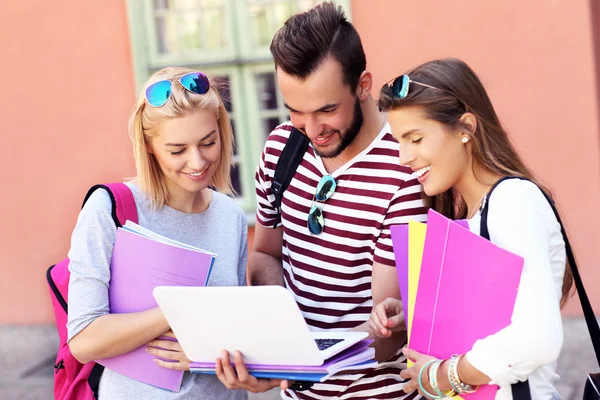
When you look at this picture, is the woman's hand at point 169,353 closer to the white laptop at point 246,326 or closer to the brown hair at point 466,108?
the white laptop at point 246,326

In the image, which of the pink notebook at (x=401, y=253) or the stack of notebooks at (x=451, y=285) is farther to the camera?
the pink notebook at (x=401, y=253)

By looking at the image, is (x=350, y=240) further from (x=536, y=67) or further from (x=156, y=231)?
(x=536, y=67)

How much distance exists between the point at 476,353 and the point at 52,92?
453 centimetres

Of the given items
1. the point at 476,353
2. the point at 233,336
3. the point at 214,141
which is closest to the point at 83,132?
the point at 214,141

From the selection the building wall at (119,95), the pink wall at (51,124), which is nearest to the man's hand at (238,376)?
the building wall at (119,95)

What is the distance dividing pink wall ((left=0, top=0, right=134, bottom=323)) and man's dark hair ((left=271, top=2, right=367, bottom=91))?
3406 mm

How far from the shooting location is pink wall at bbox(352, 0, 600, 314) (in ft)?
16.1

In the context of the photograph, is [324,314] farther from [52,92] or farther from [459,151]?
[52,92]

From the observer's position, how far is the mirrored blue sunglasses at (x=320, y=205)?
7.80ft

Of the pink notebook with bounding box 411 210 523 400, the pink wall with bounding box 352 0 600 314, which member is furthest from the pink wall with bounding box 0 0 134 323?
the pink notebook with bounding box 411 210 523 400

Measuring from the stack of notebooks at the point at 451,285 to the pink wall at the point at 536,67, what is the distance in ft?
10.3

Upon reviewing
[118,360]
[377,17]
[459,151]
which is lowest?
[118,360]

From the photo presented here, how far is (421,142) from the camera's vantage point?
2.03 metres

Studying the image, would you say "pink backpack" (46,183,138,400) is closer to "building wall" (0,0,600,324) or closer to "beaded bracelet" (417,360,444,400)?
"beaded bracelet" (417,360,444,400)
